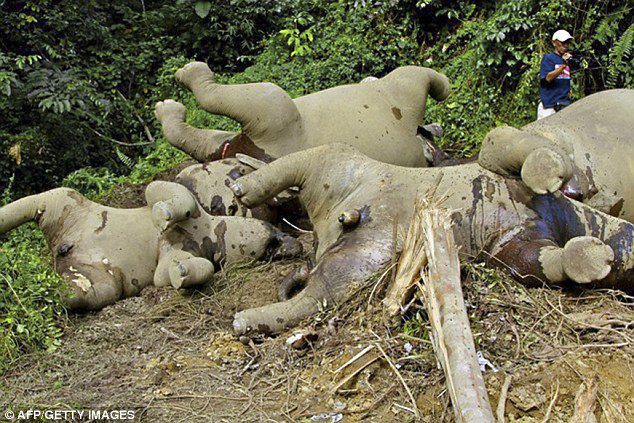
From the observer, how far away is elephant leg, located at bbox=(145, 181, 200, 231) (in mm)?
5141

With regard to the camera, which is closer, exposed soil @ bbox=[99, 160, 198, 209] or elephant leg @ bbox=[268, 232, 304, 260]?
elephant leg @ bbox=[268, 232, 304, 260]

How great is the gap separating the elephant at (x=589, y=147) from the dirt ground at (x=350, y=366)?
0.86m

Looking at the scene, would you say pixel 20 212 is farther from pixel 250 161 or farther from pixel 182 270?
pixel 250 161

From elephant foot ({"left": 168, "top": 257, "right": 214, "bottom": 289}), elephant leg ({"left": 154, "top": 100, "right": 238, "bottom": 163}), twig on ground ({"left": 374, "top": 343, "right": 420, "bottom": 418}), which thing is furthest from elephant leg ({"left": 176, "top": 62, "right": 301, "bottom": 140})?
twig on ground ({"left": 374, "top": 343, "right": 420, "bottom": 418})

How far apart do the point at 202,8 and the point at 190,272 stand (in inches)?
244

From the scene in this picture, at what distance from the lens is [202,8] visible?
33.6ft

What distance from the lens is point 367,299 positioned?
14.2 feet

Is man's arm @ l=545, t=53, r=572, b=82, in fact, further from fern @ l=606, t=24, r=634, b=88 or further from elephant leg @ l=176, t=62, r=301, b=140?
elephant leg @ l=176, t=62, r=301, b=140

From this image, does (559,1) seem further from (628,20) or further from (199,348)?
A: (199,348)

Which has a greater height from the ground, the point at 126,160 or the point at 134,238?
the point at 134,238

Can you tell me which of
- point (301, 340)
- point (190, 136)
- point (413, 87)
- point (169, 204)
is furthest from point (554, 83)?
point (301, 340)

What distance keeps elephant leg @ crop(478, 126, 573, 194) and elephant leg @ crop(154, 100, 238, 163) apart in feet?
8.27

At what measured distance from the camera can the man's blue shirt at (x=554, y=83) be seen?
712 centimetres

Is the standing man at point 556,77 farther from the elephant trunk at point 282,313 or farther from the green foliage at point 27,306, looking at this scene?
the green foliage at point 27,306
